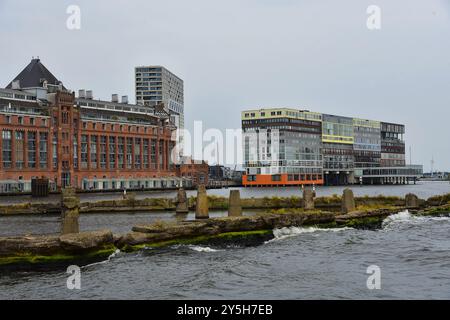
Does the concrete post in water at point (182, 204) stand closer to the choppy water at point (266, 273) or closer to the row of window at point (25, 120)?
the choppy water at point (266, 273)

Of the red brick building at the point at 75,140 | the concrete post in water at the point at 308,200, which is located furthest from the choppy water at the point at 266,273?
the red brick building at the point at 75,140

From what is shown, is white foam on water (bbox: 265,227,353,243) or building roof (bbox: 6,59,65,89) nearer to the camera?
white foam on water (bbox: 265,227,353,243)

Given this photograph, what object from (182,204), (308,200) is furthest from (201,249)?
(182,204)

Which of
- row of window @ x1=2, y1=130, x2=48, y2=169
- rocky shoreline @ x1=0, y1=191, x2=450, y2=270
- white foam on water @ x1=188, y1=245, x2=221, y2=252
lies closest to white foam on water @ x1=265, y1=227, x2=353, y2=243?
rocky shoreline @ x1=0, y1=191, x2=450, y2=270

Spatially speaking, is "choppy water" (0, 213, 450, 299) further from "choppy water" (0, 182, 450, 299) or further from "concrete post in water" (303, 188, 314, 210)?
"concrete post in water" (303, 188, 314, 210)

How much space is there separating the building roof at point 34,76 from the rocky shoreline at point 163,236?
12568 centimetres

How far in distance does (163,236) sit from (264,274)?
26.4 ft

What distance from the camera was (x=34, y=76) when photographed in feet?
500

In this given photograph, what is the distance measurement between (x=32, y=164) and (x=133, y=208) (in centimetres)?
8160

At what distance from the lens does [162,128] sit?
561ft

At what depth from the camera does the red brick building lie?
424ft

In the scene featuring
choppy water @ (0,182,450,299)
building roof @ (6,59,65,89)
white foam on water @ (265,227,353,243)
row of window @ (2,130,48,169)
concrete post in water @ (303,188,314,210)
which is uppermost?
building roof @ (6,59,65,89)
